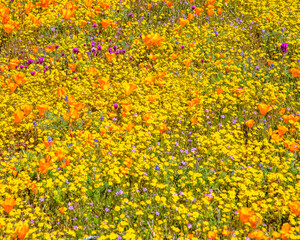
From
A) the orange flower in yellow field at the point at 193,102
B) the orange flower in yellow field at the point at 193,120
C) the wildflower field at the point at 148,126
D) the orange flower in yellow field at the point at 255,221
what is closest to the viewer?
the orange flower in yellow field at the point at 255,221

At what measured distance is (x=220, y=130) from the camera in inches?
179

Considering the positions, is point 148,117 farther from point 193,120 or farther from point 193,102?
point 193,102

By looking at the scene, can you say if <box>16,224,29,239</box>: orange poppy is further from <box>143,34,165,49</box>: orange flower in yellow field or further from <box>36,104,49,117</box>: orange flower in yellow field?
<box>143,34,165,49</box>: orange flower in yellow field

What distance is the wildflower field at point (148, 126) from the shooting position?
328 cm

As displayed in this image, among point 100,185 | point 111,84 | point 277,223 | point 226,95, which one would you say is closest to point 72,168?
point 100,185

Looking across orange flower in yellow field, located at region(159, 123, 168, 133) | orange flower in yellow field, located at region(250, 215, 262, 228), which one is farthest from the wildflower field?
orange flower in yellow field, located at region(159, 123, 168, 133)

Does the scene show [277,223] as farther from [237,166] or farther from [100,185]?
[100,185]

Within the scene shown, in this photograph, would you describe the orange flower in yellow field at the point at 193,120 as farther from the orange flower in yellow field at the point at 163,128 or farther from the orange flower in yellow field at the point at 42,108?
the orange flower in yellow field at the point at 42,108

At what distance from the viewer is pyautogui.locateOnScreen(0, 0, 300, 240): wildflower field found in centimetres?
328

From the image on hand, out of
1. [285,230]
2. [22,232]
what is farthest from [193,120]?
[22,232]

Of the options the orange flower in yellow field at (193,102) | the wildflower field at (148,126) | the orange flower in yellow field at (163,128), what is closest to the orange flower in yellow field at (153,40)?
the wildflower field at (148,126)

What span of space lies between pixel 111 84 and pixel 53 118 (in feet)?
4.40

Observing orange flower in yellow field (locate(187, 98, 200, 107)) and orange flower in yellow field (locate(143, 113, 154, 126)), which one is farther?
orange flower in yellow field (locate(187, 98, 200, 107))

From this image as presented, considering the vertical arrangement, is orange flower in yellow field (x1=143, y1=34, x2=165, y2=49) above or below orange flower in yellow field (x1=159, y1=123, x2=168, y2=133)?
above
